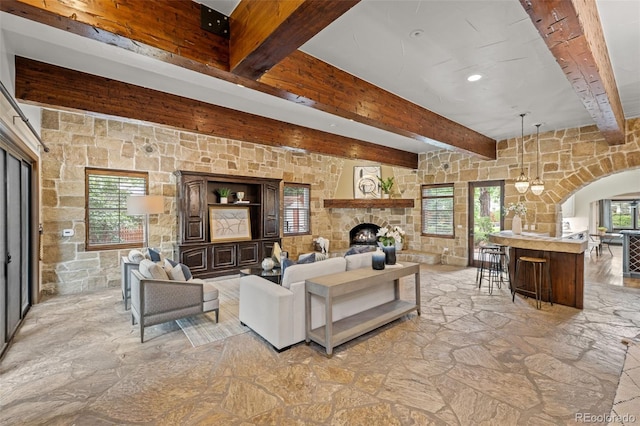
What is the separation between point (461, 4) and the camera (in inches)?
84.2

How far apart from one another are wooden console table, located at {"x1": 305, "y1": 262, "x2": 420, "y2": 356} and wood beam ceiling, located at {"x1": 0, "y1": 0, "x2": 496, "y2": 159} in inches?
Answer: 72.1

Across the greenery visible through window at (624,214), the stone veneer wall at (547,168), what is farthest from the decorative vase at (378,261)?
the greenery visible through window at (624,214)

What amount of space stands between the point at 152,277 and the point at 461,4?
3882 millimetres

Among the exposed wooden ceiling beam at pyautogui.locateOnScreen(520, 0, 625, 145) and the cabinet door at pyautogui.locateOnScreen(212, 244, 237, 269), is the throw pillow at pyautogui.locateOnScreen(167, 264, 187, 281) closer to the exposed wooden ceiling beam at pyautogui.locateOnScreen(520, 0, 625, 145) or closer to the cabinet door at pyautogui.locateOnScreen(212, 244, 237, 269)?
the cabinet door at pyautogui.locateOnScreen(212, 244, 237, 269)

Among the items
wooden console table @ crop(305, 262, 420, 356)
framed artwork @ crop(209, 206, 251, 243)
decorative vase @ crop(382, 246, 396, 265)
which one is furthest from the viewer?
framed artwork @ crop(209, 206, 251, 243)

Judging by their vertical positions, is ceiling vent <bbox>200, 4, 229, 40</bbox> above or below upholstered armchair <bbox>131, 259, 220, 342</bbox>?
above

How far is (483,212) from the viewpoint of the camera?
6930 mm

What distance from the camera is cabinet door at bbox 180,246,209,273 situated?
19.0 ft

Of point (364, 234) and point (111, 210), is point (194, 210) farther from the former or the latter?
point (364, 234)

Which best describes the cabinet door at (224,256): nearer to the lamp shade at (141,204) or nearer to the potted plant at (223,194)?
the potted plant at (223,194)

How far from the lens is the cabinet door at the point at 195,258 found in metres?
5.79

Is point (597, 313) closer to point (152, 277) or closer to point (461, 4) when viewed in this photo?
point (461, 4)

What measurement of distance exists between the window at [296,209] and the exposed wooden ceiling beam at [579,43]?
234 inches

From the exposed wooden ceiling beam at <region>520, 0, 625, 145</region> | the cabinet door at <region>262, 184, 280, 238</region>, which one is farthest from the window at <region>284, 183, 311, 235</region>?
the exposed wooden ceiling beam at <region>520, 0, 625, 145</region>
